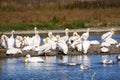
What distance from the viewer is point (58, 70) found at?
85.4 ft

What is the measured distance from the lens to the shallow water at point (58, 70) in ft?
80.4

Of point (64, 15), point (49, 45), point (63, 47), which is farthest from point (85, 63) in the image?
point (64, 15)

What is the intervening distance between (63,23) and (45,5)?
6.67 metres

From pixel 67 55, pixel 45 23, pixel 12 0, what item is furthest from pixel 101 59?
pixel 12 0

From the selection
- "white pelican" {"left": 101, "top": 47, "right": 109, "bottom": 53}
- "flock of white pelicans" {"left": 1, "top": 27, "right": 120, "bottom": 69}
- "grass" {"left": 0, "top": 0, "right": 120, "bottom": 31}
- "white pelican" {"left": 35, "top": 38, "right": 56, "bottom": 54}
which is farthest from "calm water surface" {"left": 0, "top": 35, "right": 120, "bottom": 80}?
"grass" {"left": 0, "top": 0, "right": 120, "bottom": 31}

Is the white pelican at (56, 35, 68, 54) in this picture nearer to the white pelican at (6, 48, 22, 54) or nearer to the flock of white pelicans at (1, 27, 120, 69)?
the flock of white pelicans at (1, 27, 120, 69)

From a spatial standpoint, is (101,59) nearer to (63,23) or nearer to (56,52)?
(56,52)

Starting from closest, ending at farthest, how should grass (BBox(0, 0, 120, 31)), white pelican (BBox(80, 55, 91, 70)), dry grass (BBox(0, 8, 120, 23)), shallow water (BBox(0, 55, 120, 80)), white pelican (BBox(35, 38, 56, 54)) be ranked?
shallow water (BBox(0, 55, 120, 80)), white pelican (BBox(80, 55, 91, 70)), white pelican (BBox(35, 38, 56, 54)), grass (BBox(0, 0, 120, 31)), dry grass (BBox(0, 8, 120, 23))

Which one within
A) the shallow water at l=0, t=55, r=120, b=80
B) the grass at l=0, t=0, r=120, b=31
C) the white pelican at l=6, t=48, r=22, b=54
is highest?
the grass at l=0, t=0, r=120, b=31

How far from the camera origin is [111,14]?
5550 centimetres

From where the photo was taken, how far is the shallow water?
80.4ft

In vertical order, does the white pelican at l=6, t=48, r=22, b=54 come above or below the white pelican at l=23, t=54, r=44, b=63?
above

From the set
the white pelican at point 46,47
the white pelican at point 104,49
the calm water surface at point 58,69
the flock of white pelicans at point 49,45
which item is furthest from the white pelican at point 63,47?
the white pelican at point 104,49

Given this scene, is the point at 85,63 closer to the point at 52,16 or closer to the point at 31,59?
the point at 31,59
